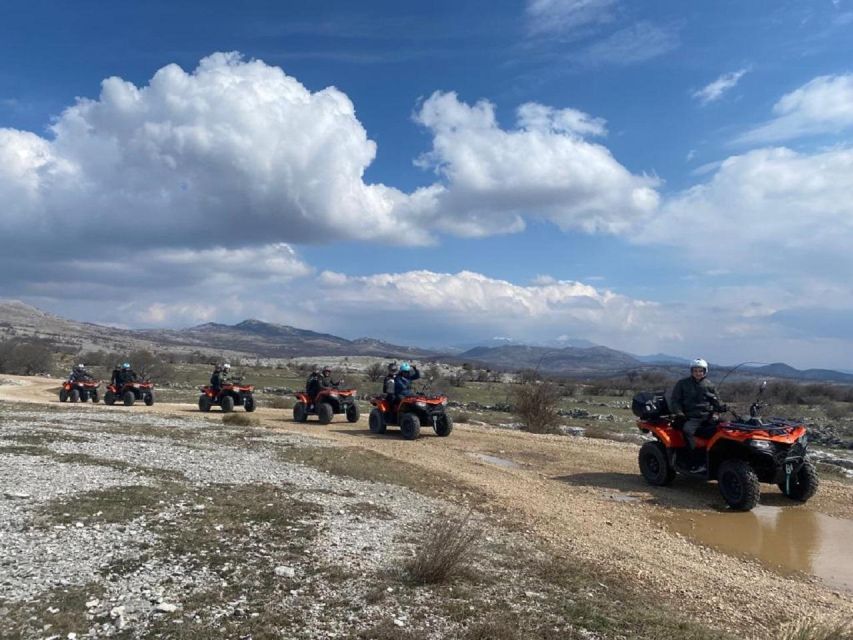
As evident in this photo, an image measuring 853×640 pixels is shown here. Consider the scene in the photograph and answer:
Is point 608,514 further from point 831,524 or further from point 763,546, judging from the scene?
point 831,524

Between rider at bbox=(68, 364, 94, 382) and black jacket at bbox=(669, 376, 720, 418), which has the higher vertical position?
black jacket at bbox=(669, 376, 720, 418)

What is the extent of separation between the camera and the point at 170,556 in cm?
602

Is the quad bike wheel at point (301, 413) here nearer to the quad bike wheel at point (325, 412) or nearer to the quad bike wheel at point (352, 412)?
the quad bike wheel at point (325, 412)

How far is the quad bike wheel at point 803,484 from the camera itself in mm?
10469

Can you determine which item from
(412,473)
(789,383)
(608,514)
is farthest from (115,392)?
(789,383)

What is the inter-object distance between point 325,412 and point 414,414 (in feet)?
14.4

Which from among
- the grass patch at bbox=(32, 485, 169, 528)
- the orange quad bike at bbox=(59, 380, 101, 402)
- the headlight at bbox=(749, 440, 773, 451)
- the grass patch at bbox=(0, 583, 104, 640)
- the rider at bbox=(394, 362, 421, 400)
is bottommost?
the orange quad bike at bbox=(59, 380, 101, 402)

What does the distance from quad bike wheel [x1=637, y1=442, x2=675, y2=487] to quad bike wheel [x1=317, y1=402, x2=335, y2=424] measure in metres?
11.4

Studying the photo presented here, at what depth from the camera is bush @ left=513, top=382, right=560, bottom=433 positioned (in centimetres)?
2495

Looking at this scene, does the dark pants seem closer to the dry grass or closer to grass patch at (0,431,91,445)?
the dry grass

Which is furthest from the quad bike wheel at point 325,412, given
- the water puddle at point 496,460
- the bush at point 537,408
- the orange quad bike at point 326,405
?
the bush at point 537,408

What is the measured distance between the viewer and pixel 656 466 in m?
11.8

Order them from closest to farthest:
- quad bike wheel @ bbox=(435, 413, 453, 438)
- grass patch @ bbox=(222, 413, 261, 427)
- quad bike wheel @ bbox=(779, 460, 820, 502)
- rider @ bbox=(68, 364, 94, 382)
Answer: quad bike wheel @ bbox=(779, 460, 820, 502)
quad bike wheel @ bbox=(435, 413, 453, 438)
grass patch @ bbox=(222, 413, 261, 427)
rider @ bbox=(68, 364, 94, 382)

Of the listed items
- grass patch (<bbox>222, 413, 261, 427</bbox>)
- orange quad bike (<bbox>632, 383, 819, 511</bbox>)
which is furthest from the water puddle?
grass patch (<bbox>222, 413, 261, 427</bbox>)
